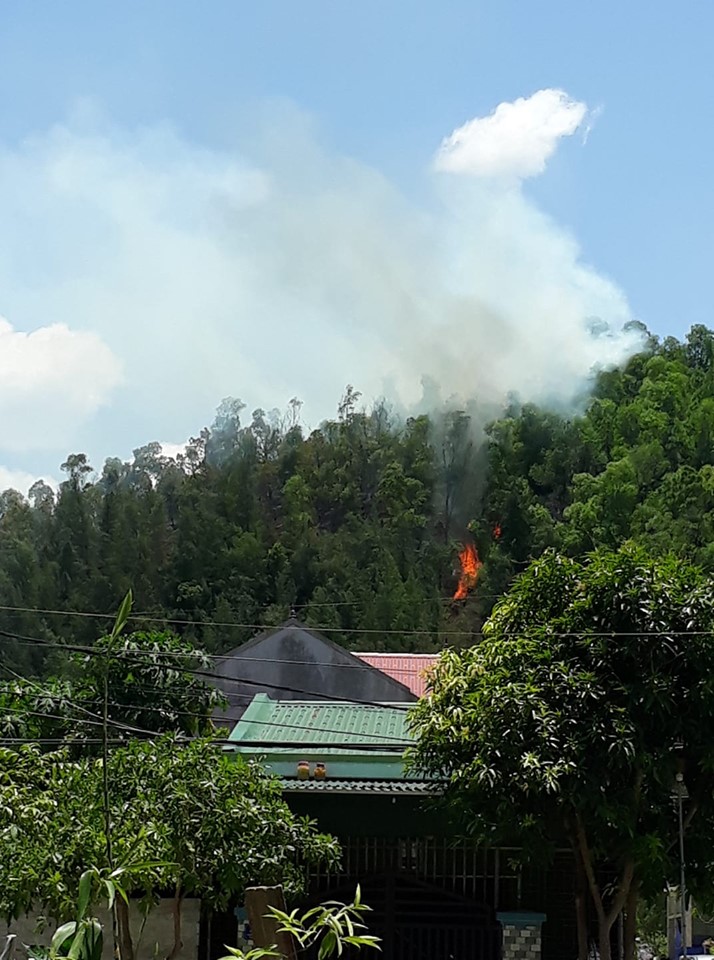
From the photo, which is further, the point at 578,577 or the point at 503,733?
the point at 578,577

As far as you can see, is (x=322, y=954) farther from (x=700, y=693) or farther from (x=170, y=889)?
(x=170, y=889)

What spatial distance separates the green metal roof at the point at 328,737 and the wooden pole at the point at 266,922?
28.7ft

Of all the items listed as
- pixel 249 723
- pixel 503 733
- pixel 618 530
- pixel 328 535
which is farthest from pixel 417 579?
pixel 503 733

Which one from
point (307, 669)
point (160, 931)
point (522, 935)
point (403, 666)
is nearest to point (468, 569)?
point (403, 666)

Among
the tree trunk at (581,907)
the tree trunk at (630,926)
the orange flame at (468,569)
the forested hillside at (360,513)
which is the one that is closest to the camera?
the tree trunk at (581,907)

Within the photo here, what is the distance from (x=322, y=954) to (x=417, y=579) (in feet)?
204

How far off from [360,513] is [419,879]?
195 ft

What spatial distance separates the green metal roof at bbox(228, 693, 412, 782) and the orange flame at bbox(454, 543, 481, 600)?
47255 mm

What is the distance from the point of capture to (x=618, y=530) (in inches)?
2115

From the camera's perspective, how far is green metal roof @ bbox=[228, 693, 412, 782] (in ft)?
49.1

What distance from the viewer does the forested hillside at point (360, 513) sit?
58.2m

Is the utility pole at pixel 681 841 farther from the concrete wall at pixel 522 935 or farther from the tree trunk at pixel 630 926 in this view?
the concrete wall at pixel 522 935

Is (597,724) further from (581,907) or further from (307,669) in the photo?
(307,669)

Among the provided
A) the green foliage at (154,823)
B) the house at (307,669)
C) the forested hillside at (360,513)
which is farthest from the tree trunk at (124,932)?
the forested hillside at (360,513)
